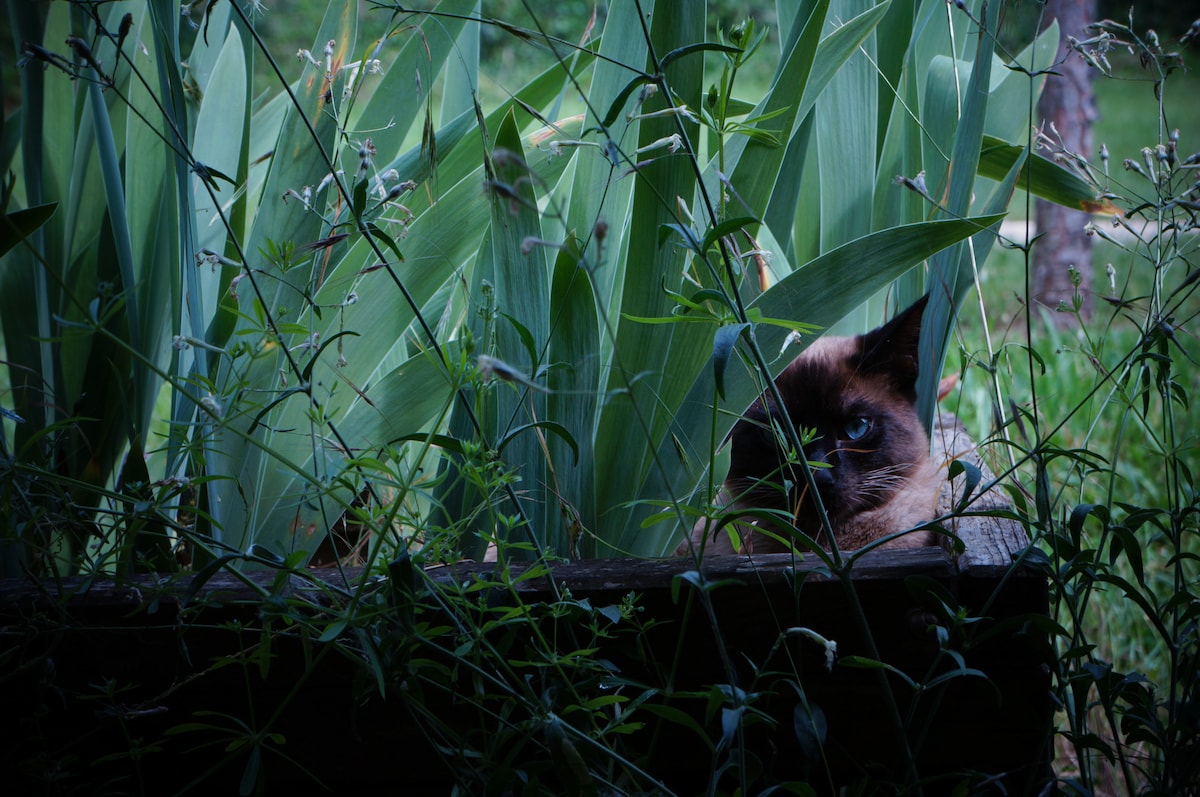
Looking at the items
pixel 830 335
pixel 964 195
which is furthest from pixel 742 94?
pixel 964 195

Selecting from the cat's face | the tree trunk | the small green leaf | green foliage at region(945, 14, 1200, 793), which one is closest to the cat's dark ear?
the cat's face

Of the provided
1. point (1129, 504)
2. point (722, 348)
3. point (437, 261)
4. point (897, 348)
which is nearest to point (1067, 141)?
point (897, 348)

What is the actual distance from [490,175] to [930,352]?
1.83ft

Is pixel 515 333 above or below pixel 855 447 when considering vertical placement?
above

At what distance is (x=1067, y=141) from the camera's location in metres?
3.18

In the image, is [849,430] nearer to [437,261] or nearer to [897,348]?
[897,348]

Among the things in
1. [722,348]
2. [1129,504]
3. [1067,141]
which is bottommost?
[1129,504]

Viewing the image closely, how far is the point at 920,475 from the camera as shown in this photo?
43.1 inches

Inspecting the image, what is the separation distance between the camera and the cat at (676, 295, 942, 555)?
104 cm

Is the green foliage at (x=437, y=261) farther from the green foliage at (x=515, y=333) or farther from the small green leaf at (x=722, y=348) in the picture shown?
the small green leaf at (x=722, y=348)

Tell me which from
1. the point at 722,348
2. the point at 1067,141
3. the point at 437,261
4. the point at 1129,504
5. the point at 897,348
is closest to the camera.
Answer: the point at 722,348

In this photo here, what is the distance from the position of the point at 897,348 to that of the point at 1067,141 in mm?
2702

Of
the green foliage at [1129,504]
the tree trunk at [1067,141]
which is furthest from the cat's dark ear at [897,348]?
the tree trunk at [1067,141]

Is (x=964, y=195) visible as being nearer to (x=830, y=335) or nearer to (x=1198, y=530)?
(x=1198, y=530)
